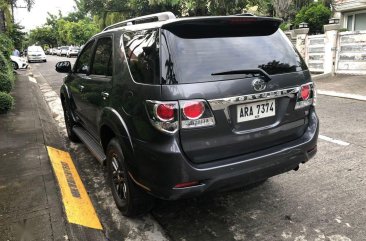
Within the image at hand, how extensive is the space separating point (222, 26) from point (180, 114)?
89 centimetres

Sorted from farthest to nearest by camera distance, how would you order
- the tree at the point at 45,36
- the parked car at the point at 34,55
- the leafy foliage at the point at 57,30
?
the tree at the point at 45,36 < the leafy foliage at the point at 57,30 < the parked car at the point at 34,55


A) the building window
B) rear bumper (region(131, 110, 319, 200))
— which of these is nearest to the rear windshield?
rear bumper (region(131, 110, 319, 200))

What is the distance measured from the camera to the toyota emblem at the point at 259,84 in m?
2.80

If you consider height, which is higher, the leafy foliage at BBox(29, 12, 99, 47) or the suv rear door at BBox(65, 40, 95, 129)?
the leafy foliage at BBox(29, 12, 99, 47)

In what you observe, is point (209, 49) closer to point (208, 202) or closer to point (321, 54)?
point (208, 202)

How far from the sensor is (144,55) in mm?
2867

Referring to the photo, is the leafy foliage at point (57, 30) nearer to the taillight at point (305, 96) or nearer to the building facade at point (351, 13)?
the building facade at point (351, 13)

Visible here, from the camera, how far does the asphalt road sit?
3.11m

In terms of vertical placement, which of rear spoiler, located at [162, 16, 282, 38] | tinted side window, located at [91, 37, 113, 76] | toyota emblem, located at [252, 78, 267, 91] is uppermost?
rear spoiler, located at [162, 16, 282, 38]

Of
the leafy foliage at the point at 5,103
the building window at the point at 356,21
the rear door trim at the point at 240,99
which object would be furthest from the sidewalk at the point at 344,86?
the building window at the point at 356,21

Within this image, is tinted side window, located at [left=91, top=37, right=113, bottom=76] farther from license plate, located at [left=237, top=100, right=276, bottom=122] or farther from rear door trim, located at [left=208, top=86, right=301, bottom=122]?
license plate, located at [left=237, top=100, right=276, bottom=122]

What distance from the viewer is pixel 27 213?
331 centimetres

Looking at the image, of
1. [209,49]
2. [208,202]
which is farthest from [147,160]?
[208,202]

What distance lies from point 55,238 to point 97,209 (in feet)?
2.66
